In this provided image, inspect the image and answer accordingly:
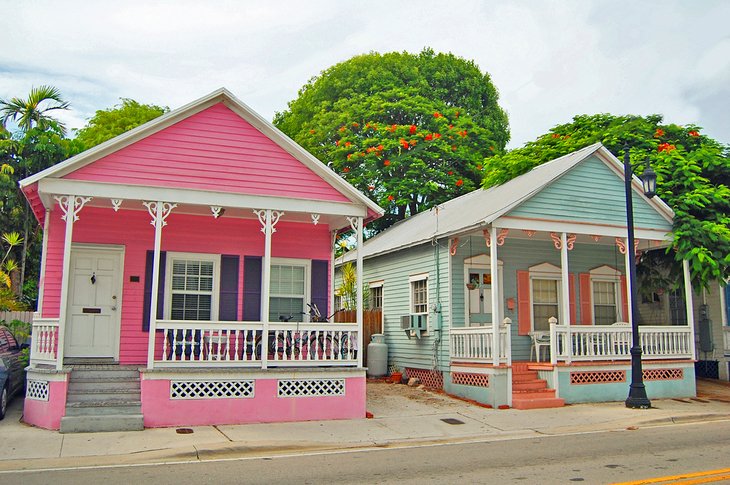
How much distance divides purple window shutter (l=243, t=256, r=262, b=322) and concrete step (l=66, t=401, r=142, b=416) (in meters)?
3.52

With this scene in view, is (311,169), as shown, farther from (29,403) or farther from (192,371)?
(29,403)

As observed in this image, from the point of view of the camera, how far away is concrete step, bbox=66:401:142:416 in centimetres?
1173

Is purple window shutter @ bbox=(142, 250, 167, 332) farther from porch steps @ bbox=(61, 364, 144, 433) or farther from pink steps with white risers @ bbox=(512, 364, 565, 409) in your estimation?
pink steps with white risers @ bbox=(512, 364, 565, 409)

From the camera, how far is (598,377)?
15.6 m

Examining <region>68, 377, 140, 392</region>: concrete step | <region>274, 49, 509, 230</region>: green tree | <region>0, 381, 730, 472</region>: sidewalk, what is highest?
<region>274, 49, 509, 230</region>: green tree

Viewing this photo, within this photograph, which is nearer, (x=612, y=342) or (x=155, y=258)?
(x=155, y=258)

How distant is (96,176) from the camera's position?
41.2 feet

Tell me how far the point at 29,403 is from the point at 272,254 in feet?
18.9

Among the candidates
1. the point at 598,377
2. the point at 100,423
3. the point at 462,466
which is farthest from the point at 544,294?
the point at 100,423

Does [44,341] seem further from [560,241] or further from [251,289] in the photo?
[560,241]

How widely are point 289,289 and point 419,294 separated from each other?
4.51 meters

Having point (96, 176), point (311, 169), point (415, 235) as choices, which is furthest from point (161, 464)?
point (415, 235)

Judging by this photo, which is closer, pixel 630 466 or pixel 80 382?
pixel 630 466

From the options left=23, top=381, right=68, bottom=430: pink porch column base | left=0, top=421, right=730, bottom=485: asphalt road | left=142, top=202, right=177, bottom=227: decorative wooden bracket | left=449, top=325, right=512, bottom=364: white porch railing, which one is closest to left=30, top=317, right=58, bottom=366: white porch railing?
left=23, top=381, right=68, bottom=430: pink porch column base
